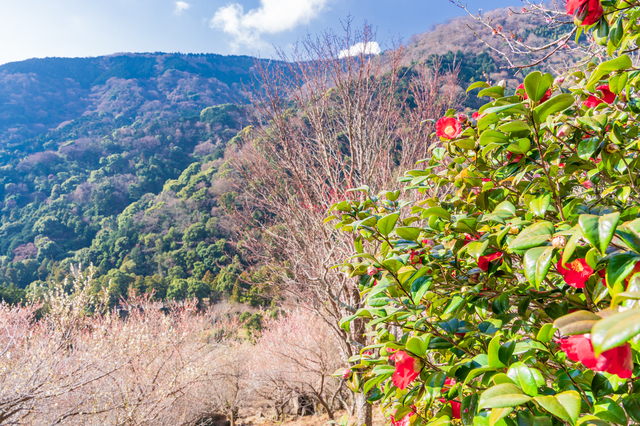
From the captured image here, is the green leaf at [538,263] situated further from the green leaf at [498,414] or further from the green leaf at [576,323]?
the green leaf at [498,414]

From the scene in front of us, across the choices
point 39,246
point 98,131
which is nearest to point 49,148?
point 98,131

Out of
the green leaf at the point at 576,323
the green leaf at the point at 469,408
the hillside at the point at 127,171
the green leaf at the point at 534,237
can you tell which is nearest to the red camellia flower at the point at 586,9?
the green leaf at the point at 534,237

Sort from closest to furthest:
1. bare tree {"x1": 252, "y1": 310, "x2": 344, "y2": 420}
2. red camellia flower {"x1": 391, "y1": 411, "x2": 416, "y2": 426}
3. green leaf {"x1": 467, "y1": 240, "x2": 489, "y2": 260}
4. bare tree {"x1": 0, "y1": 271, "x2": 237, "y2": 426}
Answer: green leaf {"x1": 467, "y1": 240, "x2": 489, "y2": 260}, red camellia flower {"x1": 391, "y1": 411, "x2": 416, "y2": 426}, bare tree {"x1": 0, "y1": 271, "x2": 237, "y2": 426}, bare tree {"x1": 252, "y1": 310, "x2": 344, "y2": 420}

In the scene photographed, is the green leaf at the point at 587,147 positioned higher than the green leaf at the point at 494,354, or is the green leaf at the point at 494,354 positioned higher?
the green leaf at the point at 587,147

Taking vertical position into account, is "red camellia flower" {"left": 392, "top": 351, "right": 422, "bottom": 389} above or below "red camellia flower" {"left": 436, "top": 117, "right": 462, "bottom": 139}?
below

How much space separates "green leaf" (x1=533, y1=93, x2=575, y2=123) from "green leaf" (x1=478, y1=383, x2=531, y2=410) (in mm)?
572

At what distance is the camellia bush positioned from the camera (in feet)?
1.53

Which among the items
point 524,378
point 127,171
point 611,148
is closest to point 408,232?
point 524,378

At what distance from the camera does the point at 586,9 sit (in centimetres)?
75

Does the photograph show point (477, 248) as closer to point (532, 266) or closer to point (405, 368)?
point (532, 266)

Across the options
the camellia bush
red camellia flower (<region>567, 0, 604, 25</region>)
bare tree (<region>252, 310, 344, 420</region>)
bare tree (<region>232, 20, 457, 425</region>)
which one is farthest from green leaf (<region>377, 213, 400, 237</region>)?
bare tree (<region>252, 310, 344, 420</region>)

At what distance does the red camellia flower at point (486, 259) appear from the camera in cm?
78

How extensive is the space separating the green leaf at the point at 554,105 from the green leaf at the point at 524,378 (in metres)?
0.54

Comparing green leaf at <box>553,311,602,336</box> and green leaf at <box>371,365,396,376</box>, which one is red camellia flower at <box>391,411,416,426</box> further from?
green leaf at <box>553,311,602,336</box>
